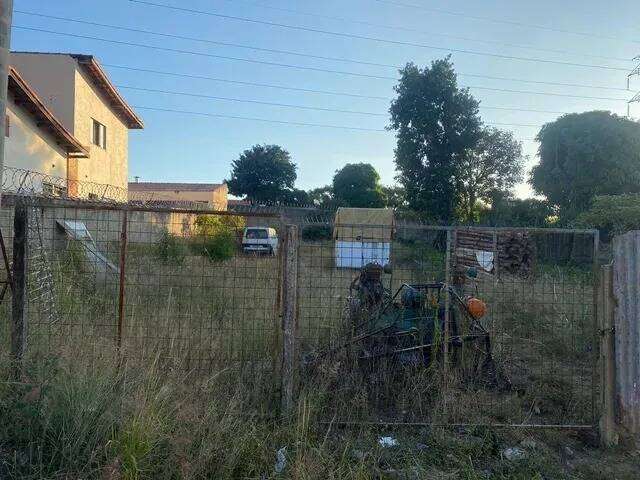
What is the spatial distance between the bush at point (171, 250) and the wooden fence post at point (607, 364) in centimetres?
409

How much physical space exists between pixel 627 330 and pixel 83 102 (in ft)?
68.2

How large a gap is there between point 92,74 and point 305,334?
18.9m

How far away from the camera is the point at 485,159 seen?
3334cm

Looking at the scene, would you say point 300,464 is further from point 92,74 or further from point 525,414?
point 92,74

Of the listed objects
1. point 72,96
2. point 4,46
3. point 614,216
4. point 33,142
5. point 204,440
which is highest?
point 72,96

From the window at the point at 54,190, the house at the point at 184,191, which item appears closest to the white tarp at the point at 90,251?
the window at the point at 54,190

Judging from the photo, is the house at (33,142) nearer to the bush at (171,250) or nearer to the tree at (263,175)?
the bush at (171,250)

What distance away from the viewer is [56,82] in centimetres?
1914

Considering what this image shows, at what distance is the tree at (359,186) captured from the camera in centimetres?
4541

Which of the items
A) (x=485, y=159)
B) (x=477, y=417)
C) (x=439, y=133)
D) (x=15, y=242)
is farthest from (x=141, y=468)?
(x=485, y=159)

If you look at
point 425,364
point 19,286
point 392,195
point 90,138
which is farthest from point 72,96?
point 392,195

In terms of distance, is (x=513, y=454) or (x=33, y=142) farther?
(x=33, y=142)

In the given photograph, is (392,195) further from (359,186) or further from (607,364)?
(607,364)

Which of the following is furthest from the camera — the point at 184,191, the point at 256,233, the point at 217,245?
the point at 184,191
